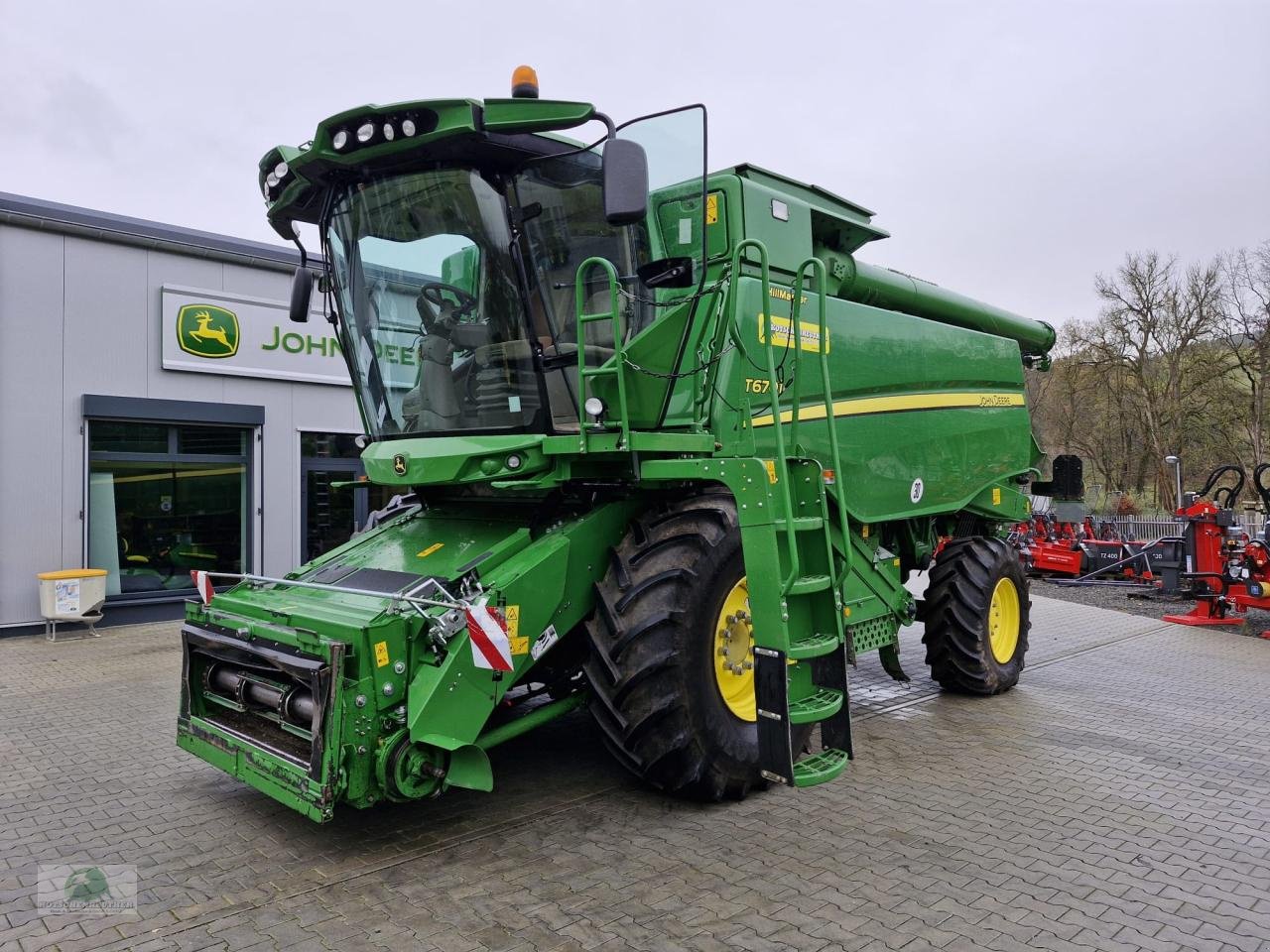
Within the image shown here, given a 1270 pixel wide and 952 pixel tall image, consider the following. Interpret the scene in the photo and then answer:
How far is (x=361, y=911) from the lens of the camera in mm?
3242

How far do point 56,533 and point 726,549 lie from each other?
8.50 meters

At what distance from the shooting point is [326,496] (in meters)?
11.9

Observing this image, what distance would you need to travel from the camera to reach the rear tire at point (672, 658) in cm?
396

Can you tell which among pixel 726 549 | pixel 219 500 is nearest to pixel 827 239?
pixel 726 549

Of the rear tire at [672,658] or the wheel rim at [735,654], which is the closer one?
the rear tire at [672,658]

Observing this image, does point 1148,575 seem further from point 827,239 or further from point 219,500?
point 219,500

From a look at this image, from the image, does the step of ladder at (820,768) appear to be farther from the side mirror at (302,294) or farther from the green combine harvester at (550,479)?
the side mirror at (302,294)

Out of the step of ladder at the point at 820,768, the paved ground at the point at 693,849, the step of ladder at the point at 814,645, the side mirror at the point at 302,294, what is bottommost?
the paved ground at the point at 693,849

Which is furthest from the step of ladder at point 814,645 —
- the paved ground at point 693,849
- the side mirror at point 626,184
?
the side mirror at point 626,184

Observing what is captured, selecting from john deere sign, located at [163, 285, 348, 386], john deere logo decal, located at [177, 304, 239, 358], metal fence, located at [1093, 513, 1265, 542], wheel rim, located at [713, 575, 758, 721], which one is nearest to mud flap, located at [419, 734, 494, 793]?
wheel rim, located at [713, 575, 758, 721]

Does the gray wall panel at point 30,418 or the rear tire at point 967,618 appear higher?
the gray wall panel at point 30,418

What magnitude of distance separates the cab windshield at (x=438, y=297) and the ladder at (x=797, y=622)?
1.17m

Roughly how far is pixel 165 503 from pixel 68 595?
→ 168 centimetres

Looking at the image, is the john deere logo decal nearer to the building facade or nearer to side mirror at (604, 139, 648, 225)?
the building facade
